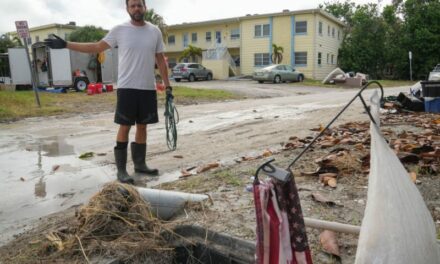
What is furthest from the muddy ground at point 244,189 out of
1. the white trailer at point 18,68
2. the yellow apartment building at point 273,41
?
the yellow apartment building at point 273,41

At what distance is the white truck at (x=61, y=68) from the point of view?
21141 mm

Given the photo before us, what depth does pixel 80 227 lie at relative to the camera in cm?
315

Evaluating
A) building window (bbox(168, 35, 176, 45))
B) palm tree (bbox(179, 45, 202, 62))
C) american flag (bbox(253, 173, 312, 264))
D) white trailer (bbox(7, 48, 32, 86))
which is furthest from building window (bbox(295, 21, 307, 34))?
american flag (bbox(253, 173, 312, 264))

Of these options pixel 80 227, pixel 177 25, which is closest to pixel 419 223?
pixel 80 227

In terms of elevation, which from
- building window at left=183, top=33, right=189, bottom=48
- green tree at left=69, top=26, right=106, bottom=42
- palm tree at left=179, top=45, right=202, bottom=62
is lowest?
palm tree at left=179, top=45, right=202, bottom=62

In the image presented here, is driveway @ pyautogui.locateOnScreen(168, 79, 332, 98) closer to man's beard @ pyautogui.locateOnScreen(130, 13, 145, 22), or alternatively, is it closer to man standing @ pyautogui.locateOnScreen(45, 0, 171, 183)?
man standing @ pyautogui.locateOnScreen(45, 0, 171, 183)

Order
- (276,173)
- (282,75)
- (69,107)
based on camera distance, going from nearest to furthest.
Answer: (276,173) < (69,107) < (282,75)

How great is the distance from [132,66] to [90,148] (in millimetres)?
2718

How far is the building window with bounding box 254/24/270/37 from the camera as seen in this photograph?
37.2 metres

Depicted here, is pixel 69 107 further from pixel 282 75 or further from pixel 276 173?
pixel 282 75

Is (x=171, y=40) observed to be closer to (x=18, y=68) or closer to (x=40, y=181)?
(x=18, y=68)

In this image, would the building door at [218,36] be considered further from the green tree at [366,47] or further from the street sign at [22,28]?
the street sign at [22,28]

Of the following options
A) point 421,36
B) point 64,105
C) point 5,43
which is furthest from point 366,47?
point 5,43

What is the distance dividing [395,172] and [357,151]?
11.4 feet
